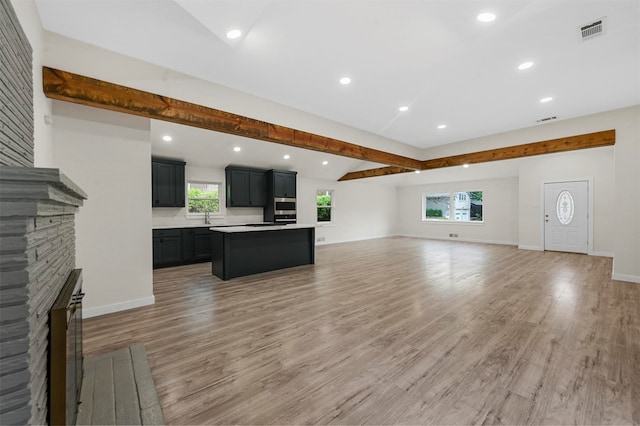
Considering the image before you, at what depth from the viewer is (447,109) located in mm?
4637

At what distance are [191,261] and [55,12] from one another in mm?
4972

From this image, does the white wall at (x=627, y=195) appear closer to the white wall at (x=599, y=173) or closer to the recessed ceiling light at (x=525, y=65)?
the white wall at (x=599, y=173)

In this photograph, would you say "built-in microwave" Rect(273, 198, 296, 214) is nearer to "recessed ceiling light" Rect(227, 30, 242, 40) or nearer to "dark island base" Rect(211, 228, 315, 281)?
"dark island base" Rect(211, 228, 315, 281)

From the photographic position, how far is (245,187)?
7.54m

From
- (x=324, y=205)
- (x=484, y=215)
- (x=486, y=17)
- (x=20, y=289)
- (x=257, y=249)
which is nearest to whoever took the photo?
(x=20, y=289)

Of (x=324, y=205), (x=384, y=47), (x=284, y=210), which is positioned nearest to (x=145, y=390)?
(x=384, y=47)

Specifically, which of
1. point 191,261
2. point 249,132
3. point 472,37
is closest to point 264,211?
point 191,261

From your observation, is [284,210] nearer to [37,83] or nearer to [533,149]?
[37,83]

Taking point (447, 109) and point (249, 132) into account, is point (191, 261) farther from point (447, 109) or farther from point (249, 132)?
point (447, 109)

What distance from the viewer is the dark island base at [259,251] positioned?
4898mm

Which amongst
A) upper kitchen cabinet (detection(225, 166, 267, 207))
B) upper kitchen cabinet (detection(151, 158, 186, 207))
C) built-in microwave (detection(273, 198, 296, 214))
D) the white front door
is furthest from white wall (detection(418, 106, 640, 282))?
upper kitchen cabinet (detection(151, 158, 186, 207))

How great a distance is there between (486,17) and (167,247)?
6.56 meters

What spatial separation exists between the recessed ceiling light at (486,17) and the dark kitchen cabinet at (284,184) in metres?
6.08

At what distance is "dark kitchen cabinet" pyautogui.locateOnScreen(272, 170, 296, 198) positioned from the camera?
→ 309 inches
